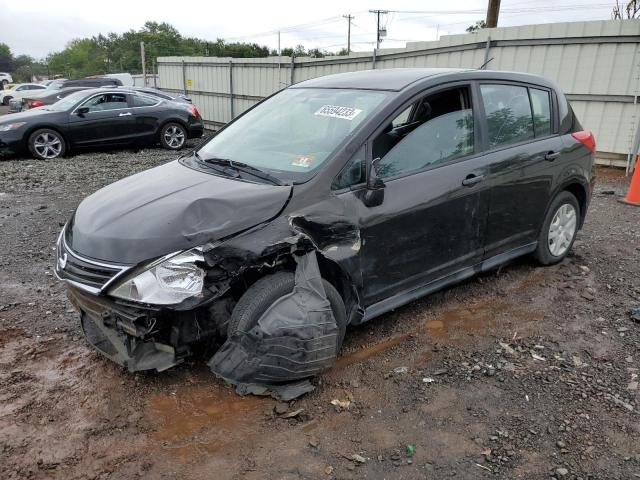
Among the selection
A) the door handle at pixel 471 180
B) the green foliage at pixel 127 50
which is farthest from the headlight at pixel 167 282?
the green foliage at pixel 127 50

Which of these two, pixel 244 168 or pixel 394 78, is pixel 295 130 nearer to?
pixel 244 168

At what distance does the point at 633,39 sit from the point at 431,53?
152 inches

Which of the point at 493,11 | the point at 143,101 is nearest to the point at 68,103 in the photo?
the point at 143,101

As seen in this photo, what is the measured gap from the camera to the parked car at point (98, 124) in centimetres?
1046

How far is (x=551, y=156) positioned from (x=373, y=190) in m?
2.06

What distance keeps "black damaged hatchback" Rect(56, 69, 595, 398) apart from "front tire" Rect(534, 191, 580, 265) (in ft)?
1.06

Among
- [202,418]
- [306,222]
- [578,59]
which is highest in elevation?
[578,59]

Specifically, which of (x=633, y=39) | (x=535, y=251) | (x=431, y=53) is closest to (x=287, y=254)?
(x=535, y=251)

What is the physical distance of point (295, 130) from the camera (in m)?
3.54

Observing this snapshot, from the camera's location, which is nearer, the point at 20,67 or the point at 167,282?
the point at 167,282

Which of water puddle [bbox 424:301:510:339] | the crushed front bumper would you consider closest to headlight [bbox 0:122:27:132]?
the crushed front bumper

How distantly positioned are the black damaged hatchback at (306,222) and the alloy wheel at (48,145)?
8.27 meters

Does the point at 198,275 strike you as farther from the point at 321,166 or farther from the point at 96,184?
the point at 96,184

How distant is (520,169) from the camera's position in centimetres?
400
